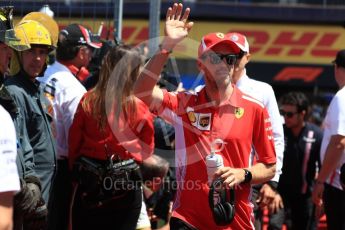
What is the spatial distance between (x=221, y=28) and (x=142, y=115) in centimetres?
1396

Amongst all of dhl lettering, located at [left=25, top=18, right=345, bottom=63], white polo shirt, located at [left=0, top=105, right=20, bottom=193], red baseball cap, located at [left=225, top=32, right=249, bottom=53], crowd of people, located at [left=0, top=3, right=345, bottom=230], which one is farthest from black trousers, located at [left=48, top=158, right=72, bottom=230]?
dhl lettering, located at [left=25, top=18, right=345, bottom=63]

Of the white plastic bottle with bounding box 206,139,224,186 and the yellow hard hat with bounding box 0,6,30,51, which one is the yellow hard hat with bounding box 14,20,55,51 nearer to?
the yellow hard hat with bounding box 0,6,30,51

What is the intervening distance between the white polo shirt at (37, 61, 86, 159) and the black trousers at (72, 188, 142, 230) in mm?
486

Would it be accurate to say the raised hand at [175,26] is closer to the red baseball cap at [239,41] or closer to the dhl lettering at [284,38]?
the red baseball cap at [239,41]

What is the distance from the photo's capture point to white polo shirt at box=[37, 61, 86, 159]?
21.3 ft

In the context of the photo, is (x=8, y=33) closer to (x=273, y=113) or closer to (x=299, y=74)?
(x=273, y=113)

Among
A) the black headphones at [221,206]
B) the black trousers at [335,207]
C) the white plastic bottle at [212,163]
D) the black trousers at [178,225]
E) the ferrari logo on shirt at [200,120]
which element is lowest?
the black trousers at [335,207]

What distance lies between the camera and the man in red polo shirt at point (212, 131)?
5.18m

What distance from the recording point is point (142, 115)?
6418 millimetres

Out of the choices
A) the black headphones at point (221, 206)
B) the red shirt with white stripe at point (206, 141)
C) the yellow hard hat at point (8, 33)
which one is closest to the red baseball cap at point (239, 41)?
the red shirt with white stripe at point (206, 141)

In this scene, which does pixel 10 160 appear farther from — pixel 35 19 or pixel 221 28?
pixel 221 28

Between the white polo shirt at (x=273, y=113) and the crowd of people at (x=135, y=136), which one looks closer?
the crowd of people at (x=135, y=136)

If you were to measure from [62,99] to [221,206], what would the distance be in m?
2.06

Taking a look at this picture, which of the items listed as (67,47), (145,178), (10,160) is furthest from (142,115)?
(10,160)
